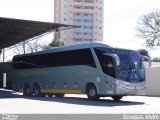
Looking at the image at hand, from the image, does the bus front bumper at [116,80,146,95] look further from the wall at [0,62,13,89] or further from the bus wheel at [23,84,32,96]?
the wall at [0,62,13,89]

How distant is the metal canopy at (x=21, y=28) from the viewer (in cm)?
3212

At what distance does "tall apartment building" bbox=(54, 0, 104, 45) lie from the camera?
131875 mm

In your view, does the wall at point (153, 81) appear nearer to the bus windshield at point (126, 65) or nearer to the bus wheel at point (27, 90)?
the bus wheel at point (27, 90)

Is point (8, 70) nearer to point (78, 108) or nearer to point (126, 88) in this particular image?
point (126, 88)

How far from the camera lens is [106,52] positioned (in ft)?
70.6

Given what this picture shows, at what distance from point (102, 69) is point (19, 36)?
2224 cm

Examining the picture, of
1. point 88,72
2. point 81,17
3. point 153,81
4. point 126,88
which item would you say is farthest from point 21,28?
point 81,17

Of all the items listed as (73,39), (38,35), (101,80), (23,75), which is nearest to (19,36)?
(38,35)

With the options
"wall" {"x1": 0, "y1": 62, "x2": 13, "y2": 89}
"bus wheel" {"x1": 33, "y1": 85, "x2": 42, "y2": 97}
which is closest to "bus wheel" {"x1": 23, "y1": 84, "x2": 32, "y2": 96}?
"bus wheel" {"x1": 33, "y1": 85, "x2": 42, "y2": 97}

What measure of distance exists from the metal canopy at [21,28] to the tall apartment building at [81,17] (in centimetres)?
8553

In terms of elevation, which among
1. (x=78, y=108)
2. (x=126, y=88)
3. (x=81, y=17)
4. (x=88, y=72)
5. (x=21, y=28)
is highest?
(x=81, y=17)

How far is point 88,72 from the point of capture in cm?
2288

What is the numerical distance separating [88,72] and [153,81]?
12068mm

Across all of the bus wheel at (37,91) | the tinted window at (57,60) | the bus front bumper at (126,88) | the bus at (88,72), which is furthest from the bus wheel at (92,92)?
the bus wheel at (37,91)
